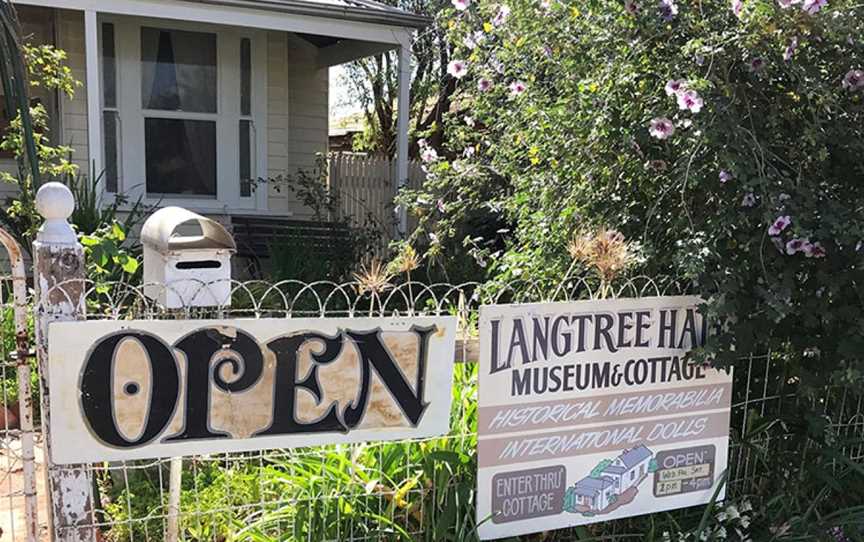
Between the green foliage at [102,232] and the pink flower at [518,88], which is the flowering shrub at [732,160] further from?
the green foliage at [102,232]

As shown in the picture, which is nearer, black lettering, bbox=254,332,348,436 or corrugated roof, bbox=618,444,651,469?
black lettering, bbox=254,332,348,436

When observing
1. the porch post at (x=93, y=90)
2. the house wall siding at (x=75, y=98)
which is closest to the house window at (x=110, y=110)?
the house wall siding at (x=75, y=98)

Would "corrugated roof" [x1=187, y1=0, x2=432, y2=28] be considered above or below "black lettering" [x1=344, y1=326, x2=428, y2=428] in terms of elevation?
above

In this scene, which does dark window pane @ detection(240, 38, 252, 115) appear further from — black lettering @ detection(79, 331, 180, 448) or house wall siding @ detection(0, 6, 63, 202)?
black lettering @ detection(79, 331, 180, 448)

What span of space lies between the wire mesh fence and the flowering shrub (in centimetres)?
13

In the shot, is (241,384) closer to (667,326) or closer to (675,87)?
(667,326)

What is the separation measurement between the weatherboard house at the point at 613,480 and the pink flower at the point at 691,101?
125 centimetres

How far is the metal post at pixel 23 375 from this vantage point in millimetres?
2312

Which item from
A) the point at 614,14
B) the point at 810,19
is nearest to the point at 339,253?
the point at 614,14

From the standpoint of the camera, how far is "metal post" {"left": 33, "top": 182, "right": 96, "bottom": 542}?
228cm

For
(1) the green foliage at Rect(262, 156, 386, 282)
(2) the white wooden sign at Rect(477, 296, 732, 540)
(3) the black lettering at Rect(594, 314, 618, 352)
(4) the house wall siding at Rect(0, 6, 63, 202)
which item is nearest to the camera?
(2) the white wooden sign at Rect(477, 296, 732, 540)

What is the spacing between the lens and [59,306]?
228cm

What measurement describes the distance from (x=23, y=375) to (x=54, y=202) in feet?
1.79

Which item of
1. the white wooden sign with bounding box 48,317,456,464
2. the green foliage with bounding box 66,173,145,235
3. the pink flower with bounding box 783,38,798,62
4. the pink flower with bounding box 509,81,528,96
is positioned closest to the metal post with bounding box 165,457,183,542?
the white wooden sign with bounding box 48,317,456,464
